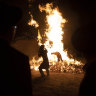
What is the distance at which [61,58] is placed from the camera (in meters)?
12.9

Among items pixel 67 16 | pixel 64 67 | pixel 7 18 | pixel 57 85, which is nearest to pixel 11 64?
pixel 7 18

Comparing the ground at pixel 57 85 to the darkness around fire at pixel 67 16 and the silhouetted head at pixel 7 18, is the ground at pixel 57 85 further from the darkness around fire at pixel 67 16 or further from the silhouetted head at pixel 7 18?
the silhouetted head at pixel 7 18

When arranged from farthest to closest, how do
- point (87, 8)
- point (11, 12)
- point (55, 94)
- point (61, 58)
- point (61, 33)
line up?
point (87, 8), point (61, 33), point (61, 58), point (55, 94), point (11, 12)

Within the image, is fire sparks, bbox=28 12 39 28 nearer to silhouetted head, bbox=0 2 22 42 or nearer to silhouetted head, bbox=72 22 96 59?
silhouetted head, bbox=72 22 96 59

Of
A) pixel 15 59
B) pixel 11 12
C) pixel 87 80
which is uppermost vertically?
pixel 11 12

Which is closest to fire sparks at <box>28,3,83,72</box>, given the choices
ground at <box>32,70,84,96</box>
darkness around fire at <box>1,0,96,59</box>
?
darkness around fire at <box>1,0,96,59</box>

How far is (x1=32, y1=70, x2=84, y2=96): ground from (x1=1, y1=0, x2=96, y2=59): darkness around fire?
4565mm

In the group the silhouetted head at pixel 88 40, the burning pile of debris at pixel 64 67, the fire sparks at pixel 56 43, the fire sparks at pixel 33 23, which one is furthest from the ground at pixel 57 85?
the silhouetted head at pixel 88 40

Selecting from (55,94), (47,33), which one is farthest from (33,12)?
(55,94)

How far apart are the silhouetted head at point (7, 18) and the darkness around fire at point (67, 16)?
42.1ft

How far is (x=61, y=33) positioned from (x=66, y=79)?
4.84 meters

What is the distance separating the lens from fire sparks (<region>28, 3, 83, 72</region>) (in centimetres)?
1277

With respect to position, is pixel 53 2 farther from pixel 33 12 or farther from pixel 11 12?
pixel 11 12

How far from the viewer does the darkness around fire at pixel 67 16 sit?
15008mm
